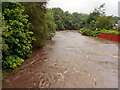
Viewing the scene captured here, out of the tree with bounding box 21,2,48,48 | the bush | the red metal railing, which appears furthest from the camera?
the red metal railing

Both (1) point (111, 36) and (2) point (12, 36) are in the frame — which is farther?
(1) point (111, 36)

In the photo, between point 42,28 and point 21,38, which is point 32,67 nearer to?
point 21,38

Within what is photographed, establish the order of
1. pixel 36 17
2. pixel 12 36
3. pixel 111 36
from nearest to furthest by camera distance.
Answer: pixel 12 36, pixel 36 17, pixel 111 36

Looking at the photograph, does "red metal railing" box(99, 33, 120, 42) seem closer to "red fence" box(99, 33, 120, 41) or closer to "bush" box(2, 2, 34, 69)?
"red fence" box(99, 33, 120, 41)

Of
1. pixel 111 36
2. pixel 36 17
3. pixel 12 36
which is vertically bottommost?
pixel 12 36

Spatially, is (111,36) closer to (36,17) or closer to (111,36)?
(111,36)

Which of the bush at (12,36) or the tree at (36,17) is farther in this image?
the tree at (36,17)

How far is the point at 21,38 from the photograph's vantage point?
5.56 meters

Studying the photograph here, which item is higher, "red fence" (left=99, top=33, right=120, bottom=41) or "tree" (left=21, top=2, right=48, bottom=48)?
"tree" (left=21, top=2, right=48, bottom=48)

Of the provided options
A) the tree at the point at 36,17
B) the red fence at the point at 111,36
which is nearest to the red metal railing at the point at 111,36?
the red fence at the point at 111,36

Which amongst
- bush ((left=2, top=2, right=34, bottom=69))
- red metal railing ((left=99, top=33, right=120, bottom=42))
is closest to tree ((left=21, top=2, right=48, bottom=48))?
bush ((left=2, top=2, right=34, bottom=69))

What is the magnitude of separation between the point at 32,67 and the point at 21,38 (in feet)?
5.49

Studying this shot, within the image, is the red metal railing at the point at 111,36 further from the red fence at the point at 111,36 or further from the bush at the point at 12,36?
the bush at the point at 12,36

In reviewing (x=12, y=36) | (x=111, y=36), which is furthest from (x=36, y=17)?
(x=111, y=36)
